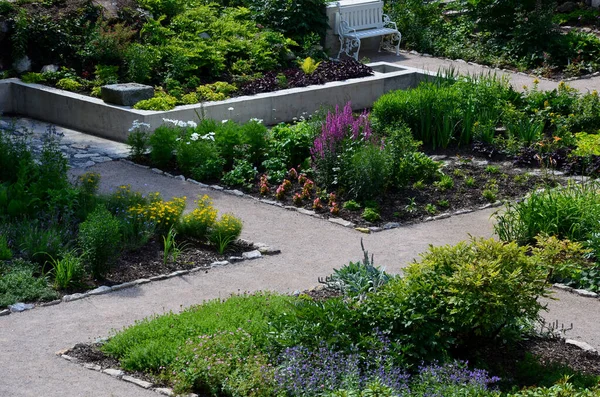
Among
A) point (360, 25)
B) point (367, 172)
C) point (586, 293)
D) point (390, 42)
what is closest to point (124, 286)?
point (367, 172)

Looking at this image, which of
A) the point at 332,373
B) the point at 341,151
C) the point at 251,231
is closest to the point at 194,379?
the point at 332,373

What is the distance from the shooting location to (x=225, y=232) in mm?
9469

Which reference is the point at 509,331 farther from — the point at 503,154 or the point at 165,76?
the point at 165,76

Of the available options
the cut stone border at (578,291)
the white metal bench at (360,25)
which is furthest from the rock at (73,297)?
the white metal bench at (360,25)

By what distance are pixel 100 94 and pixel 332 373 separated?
884cm

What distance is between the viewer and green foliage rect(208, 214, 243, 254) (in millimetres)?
9438

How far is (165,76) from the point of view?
14836 millimetres

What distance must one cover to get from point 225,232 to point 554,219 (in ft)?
10.2

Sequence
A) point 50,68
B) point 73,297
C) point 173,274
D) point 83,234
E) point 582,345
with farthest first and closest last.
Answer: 1. point 50,68
2. point 173,274
3. point 83,234
4. point 73,297
5. point 582,345

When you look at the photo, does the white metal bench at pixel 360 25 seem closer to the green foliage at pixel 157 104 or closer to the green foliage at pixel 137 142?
the green foliage at pixel 157 104

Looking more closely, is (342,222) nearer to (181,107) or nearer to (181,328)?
(181,328)

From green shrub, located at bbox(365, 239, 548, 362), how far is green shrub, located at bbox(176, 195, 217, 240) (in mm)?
2934

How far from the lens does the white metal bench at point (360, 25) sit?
18.1 metres

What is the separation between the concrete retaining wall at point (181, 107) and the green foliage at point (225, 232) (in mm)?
3958
